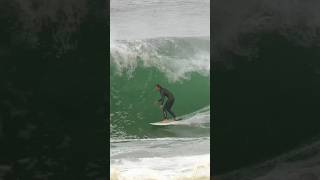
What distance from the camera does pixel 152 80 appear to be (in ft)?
17.1

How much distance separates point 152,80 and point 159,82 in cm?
9

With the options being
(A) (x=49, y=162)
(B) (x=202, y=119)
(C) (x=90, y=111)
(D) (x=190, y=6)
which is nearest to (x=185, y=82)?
(B) (x=202, y=119)

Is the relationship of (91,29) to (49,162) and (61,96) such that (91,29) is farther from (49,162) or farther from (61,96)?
(49,162)

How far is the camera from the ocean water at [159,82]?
4.91 m

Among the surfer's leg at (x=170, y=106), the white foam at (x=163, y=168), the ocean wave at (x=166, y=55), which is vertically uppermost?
the ocean wave at (x=166, y=55)

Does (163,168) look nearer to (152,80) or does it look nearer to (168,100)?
(168,100)

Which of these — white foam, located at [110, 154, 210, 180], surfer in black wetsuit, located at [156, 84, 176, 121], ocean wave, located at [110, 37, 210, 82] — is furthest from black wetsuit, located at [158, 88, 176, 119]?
white foam, located at [110, 154, 210, 180]

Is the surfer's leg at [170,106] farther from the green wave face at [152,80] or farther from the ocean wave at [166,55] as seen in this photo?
the ocean wave at [166,55]

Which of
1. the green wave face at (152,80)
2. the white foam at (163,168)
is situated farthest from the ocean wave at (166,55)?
the white foam at (163,168)

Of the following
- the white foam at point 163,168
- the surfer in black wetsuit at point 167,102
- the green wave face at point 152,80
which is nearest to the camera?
the white foam at point 163,168

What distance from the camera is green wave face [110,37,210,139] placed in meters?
5.00

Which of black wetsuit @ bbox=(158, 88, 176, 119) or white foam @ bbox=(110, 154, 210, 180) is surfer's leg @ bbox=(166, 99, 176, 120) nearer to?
black wetsuit @ bbox=(158, 88, 176, 119)

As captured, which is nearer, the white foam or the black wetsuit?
the white foam

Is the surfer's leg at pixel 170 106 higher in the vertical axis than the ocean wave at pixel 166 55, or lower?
lower
